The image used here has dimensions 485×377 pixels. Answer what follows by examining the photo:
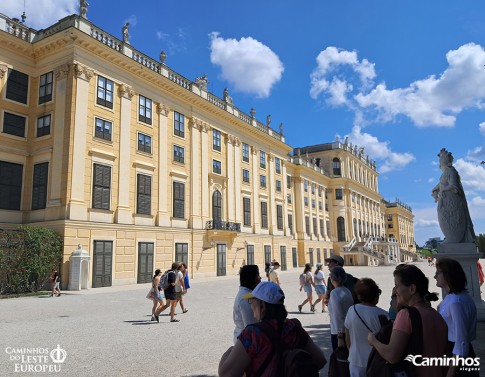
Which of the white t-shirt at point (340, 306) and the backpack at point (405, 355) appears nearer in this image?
the backpack at point (405, 355)

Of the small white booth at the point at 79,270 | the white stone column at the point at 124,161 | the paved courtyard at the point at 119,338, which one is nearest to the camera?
the paved courtyard at the point at 119,338

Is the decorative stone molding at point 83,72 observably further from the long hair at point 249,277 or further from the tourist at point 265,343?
A: the tourist at point 265,343

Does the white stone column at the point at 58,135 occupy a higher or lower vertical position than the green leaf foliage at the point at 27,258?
higher

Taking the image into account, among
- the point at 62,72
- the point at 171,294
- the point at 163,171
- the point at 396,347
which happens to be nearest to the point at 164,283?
the point at 171,294

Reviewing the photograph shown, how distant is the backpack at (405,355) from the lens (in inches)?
113

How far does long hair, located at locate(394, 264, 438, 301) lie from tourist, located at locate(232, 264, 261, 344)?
5.43ft

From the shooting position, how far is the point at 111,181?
24.5 m

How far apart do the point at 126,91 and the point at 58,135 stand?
596cm

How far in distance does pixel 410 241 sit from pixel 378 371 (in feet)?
402

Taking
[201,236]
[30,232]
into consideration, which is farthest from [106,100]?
[201,236]

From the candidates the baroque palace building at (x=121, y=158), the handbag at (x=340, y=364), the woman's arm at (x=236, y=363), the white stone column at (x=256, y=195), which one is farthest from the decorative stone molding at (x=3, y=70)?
the woman's arm at (x=236, y=363)

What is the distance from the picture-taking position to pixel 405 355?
2865mm

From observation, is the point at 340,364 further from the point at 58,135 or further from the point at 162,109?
the point at 162,109

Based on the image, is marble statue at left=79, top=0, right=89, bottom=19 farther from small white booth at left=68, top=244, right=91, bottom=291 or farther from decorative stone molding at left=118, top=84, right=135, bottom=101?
small white booth at left=68, top=244, right=91, bottom=291
